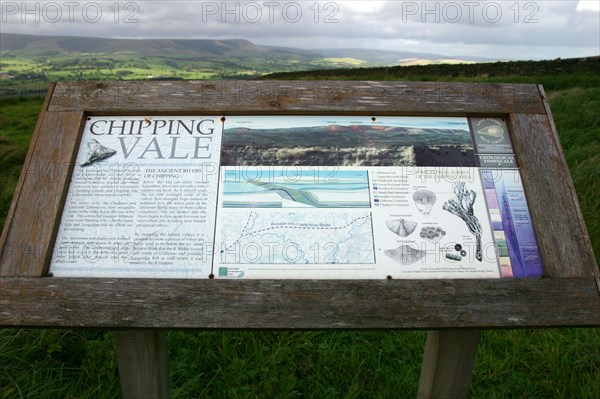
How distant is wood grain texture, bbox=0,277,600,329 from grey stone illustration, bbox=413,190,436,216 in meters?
0.25

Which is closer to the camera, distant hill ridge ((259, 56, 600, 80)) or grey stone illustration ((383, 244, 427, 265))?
grey stone illustration ((383, 244, 427, 265))

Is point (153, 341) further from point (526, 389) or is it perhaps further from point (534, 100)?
point (526, 389)

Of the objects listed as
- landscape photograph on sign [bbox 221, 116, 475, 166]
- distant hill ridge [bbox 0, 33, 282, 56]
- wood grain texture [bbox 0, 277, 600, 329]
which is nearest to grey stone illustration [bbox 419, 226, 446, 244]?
wood grain texture [bbox 0, 277, 600, 329]

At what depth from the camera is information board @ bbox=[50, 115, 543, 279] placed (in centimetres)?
147

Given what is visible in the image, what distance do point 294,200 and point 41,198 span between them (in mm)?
829

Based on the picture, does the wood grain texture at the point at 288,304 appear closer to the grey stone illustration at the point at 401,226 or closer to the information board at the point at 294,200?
the information board at the point at 294,200

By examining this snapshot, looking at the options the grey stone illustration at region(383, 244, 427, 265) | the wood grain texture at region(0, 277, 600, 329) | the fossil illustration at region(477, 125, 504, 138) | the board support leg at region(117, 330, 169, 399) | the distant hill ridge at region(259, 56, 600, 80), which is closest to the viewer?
the wood grain texture at region(0, 277, 600, 329)

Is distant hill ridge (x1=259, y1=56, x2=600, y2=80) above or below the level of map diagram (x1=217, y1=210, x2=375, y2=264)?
above

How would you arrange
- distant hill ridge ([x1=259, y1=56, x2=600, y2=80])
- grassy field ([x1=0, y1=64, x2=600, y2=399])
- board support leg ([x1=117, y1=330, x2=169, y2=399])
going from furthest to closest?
distant hill ridge ([x1=259, y1=56, x2=600, y2=80])
grassy field ([x1=0, y1=64, x2=600, y2=399])
board support leg ([x1=117, y1=330, x2=169, y2=399])

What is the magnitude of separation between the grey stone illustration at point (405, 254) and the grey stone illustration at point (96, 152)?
1.02 metres

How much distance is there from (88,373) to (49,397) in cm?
19

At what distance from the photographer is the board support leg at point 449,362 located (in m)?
1.70

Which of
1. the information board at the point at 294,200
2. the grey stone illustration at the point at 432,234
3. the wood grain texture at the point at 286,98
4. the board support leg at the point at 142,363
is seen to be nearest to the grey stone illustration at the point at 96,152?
the information board at the point at 294,200

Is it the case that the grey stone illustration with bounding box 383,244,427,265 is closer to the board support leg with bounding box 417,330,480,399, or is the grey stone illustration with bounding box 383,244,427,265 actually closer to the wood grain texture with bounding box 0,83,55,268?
the board support leg with bounding box 417,330,480,399
